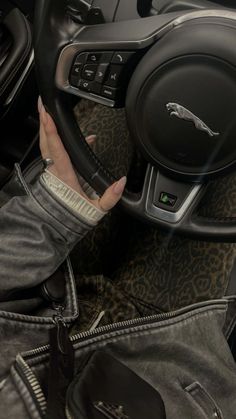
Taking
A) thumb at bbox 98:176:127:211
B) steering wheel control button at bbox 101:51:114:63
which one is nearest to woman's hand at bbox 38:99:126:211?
thumb at bbox 98:176:127:211

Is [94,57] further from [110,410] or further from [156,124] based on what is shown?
[110,410]

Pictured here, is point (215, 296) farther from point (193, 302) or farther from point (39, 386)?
point (39, 386)

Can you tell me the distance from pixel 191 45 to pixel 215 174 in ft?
0.56

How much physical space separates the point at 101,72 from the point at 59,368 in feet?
1.19

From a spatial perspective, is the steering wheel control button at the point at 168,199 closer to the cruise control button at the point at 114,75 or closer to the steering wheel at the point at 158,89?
A: the steering wheel at the point at 158,89

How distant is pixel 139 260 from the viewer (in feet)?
2.96

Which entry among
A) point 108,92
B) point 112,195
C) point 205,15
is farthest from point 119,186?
point 205,15

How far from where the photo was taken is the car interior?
64cm

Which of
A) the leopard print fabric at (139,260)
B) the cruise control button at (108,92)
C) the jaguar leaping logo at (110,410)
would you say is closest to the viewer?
the jaguar leaping logo at (110,410)

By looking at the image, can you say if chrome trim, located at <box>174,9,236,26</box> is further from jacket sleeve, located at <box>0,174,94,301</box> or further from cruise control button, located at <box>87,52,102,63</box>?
jacket sleeve, located at <box>0,174,94,301</box>

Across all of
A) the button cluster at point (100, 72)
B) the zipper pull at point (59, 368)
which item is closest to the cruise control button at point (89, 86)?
the button cluster at point (100, 72)

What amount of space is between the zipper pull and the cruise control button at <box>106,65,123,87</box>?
0.32 metres

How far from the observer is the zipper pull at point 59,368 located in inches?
23.4

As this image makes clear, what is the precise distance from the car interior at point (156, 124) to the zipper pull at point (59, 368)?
0.60ft
